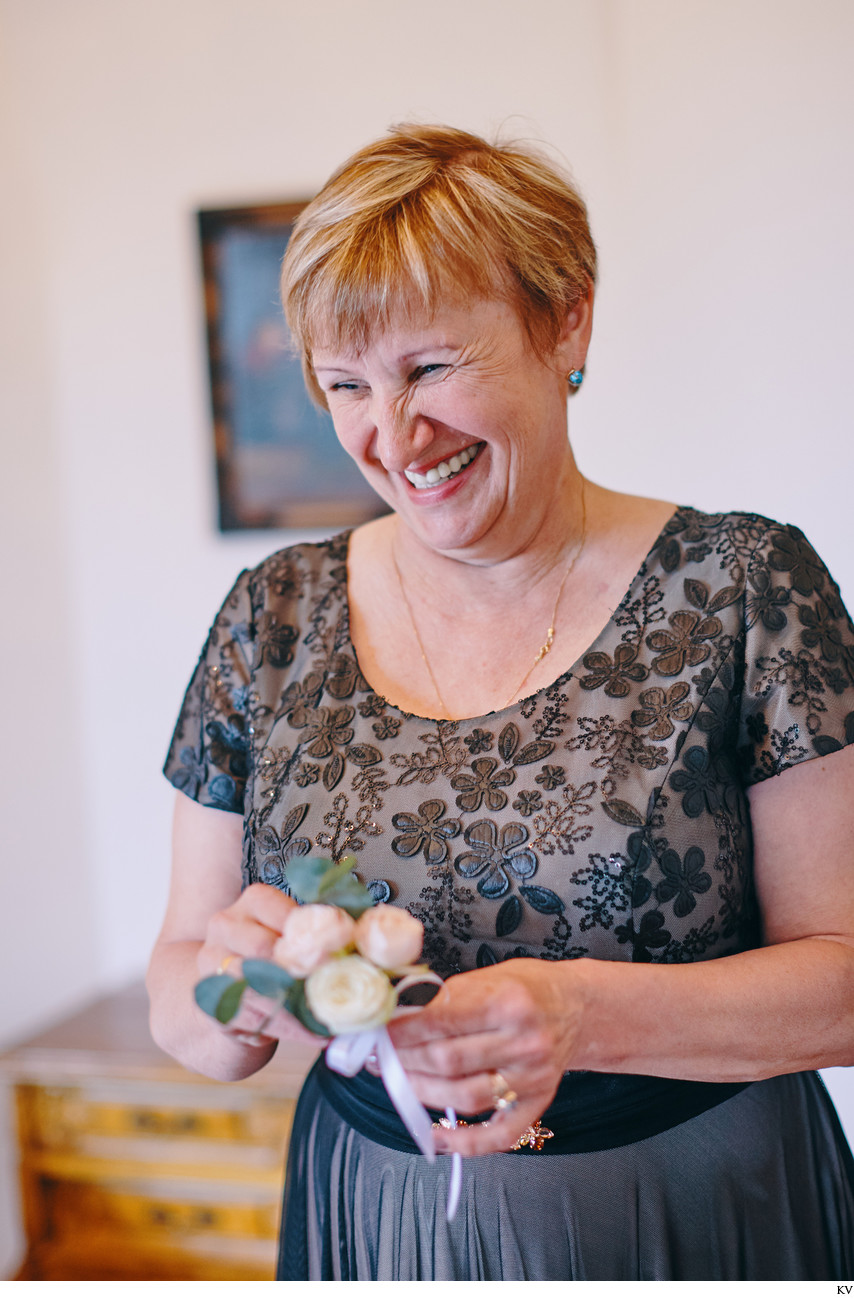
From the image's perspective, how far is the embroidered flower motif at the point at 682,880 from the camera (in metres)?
1.00

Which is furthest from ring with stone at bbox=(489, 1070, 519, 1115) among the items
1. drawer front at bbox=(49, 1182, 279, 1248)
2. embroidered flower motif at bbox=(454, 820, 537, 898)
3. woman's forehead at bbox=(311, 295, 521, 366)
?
drawer front at bbox=(49, 1182, 279, 1248)

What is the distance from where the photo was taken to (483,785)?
1063 mm

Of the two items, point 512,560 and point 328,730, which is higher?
point 512,560

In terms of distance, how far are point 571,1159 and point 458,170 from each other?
1006 mm

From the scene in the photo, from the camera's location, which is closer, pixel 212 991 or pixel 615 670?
pixel 212 991

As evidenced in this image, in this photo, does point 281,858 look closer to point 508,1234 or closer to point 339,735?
point 339,735

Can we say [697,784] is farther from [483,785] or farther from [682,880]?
[483,785]

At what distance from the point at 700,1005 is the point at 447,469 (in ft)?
1.92

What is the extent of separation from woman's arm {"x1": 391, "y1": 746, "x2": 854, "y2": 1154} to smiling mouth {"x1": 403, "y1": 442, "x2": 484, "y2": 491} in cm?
45

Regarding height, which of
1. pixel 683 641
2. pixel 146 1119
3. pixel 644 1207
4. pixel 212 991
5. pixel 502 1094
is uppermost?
pixel 683 641

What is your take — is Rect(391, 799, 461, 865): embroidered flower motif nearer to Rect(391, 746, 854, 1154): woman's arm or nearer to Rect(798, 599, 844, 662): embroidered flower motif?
Rect(391, 746, 854, 1154): woman's arm

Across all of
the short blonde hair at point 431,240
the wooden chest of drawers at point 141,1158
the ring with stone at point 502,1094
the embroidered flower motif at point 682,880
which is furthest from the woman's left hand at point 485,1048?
the wooden chest of drawers at point 141,1158

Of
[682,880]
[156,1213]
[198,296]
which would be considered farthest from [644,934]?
[198,296]

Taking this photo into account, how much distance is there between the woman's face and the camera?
1.07 meters
